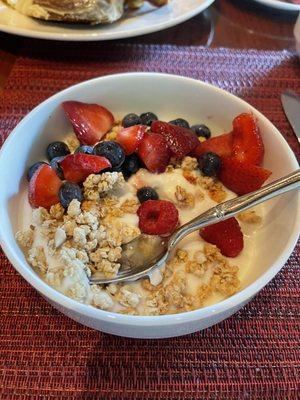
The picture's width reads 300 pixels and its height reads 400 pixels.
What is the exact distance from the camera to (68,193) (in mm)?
778

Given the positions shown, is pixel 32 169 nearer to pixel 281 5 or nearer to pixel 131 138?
pixel 131 138

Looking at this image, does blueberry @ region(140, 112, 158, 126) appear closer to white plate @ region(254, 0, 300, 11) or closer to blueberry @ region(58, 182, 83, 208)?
blueberry @ region(58, 182, 83, 208)

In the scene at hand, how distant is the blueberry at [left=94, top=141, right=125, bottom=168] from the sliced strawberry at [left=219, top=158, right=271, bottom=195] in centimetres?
20

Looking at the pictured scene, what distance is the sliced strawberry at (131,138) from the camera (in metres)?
0.87

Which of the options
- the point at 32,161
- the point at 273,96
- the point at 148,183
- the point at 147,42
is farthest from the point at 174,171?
the point at 147,42

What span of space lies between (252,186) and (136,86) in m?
0.34

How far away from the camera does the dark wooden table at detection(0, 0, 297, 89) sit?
1225 mm

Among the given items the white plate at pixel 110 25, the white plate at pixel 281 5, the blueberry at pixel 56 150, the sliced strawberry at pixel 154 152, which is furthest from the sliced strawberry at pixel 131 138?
the white plate at pixel 281 5

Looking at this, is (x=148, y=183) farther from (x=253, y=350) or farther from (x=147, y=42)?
(x=147, y=42)

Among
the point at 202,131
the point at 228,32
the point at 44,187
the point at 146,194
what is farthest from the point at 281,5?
the point at 44,187

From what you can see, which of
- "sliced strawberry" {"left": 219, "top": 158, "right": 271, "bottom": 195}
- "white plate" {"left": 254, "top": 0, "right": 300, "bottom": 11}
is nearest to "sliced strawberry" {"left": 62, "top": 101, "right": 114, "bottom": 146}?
"sliced strawberry" {"left": 219, "top": 158, "right": 271, "bottom": 195}

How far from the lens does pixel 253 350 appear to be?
69cm

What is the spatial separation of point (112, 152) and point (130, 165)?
5cm

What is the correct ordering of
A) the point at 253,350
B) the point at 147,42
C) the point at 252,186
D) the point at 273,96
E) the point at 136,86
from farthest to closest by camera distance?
the point at 147,42 < the point at 273,96 < the point at 136,86 < the point at 252,186 < the point at 253,350
